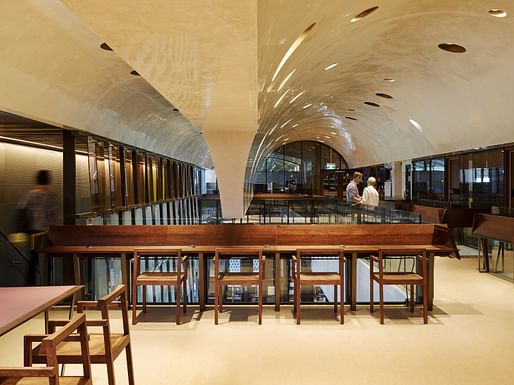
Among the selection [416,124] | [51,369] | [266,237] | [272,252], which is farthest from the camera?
[416,124]

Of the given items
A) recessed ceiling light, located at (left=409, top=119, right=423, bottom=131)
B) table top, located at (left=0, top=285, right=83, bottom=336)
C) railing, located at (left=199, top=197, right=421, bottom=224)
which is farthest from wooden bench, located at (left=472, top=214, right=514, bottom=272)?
table top, located at (left=0, top=285, right=83, bottom=336)

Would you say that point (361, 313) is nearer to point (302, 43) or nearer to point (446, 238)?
point (446, 238)

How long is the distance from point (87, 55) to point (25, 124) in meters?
1.78

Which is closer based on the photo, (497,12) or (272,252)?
(272,252)

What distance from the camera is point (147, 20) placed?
2.84 m

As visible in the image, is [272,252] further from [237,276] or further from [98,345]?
[98,345]

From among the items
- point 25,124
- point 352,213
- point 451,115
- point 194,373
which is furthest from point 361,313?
point 451,115

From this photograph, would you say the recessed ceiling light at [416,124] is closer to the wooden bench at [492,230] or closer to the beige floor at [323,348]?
the wooden bench at [492,230]

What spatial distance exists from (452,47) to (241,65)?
6.74 metres

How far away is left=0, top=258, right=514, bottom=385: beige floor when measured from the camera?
3.84 metres

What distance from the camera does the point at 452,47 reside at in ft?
29.5

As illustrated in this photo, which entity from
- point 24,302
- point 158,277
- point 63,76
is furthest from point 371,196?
point 24,302

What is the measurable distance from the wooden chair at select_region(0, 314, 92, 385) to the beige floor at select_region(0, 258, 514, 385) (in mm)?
1371

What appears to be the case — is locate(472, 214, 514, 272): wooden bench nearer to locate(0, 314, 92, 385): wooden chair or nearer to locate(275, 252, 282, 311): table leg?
locate(275, 252, 282, 311): table leg
